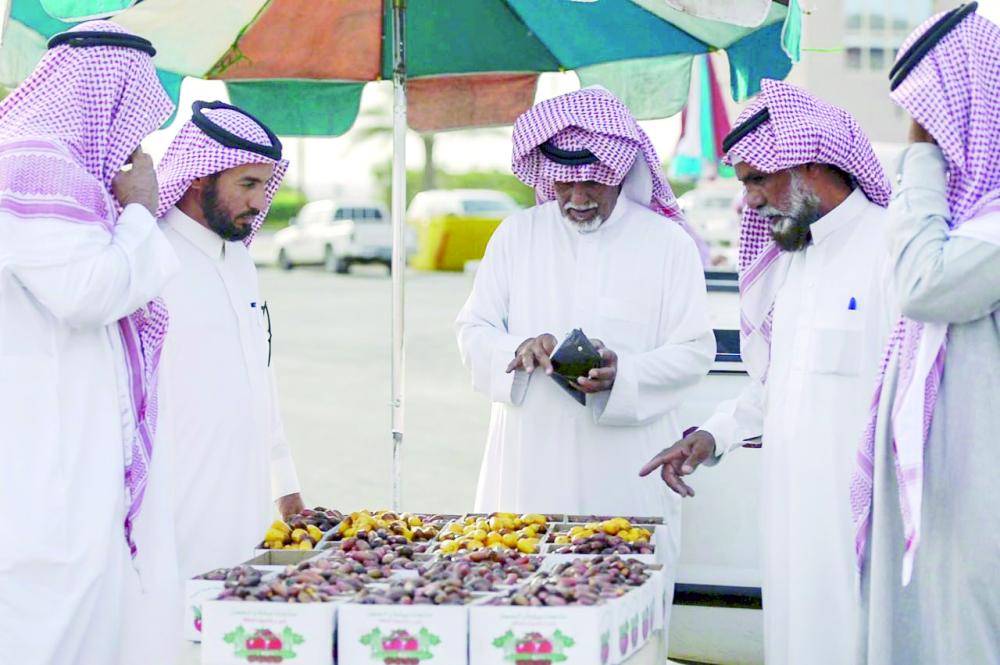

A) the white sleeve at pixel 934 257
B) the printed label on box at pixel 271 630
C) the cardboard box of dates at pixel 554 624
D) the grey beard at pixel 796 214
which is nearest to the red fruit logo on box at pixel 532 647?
the cardboard box of dates at pixel 554 624

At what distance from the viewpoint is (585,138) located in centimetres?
458

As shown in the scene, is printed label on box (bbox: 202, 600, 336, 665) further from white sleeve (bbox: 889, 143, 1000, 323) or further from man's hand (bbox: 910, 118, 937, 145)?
man's hand (bbox: 910, 118, 937, 145)

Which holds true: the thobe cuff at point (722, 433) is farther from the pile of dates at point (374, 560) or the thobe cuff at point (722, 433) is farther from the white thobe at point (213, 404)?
the white thobe at point (213, 404)

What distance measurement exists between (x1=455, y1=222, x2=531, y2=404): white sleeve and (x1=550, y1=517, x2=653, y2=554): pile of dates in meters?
0.89

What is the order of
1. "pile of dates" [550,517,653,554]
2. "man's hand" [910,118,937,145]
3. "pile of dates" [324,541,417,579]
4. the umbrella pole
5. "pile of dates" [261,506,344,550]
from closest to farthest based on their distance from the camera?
1. "pile of dates" [324,541,417,579]
2. "man's hand" [910,118,937,145]
3. "pile of dates" [550,517,653,554]
4. "pile of dates" [261,506,344,550]
5. the umbrella pole

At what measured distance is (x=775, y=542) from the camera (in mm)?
4023

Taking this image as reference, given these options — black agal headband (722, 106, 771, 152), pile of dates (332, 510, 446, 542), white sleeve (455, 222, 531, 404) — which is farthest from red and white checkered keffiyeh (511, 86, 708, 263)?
pile of dates (332, 510, 446, 542)

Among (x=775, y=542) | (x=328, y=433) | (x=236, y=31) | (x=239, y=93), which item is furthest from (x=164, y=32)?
(x=328, y=433)

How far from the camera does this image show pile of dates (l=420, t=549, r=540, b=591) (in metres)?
3.17

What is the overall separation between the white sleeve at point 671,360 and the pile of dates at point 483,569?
44.1 inches

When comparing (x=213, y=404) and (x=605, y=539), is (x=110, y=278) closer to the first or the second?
(x=213, y=404)

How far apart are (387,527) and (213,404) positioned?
0.85 metres

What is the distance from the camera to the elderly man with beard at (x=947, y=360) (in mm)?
3193

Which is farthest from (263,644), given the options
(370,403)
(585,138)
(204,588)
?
(370,403)
